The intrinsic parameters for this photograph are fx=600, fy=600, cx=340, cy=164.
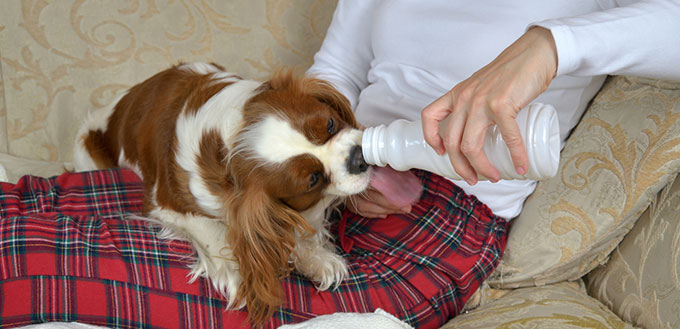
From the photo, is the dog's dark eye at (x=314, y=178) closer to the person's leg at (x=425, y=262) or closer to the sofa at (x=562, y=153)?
the person's leg at (x=425, y=262)

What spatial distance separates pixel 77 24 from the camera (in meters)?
1.83

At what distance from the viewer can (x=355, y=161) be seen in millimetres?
1136

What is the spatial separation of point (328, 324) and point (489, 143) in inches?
16.6

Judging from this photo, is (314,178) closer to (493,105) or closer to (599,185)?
(493,105)

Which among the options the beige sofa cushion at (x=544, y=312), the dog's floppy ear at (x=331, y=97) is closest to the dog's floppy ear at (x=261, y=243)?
the dog's floppy ear at (x=331, y=97)

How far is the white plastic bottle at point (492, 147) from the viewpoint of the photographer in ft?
2.73

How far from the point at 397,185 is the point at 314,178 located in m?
0.21

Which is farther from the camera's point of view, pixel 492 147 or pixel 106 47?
pixel 106 47

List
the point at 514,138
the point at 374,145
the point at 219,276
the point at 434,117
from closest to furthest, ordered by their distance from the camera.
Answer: the point at 514,138 < the point at 434,117 < the point at 374,145 < the point at 219,276

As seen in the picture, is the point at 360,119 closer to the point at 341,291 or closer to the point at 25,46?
the point at 341,291

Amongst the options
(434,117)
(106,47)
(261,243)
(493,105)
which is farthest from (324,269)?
(106,47)

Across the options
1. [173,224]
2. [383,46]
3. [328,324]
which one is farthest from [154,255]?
[383,46]

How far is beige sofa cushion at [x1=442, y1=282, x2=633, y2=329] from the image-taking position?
112cm

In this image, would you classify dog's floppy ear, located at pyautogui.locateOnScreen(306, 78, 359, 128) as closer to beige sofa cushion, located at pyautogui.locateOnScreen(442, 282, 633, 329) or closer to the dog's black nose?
the dog's black nose
